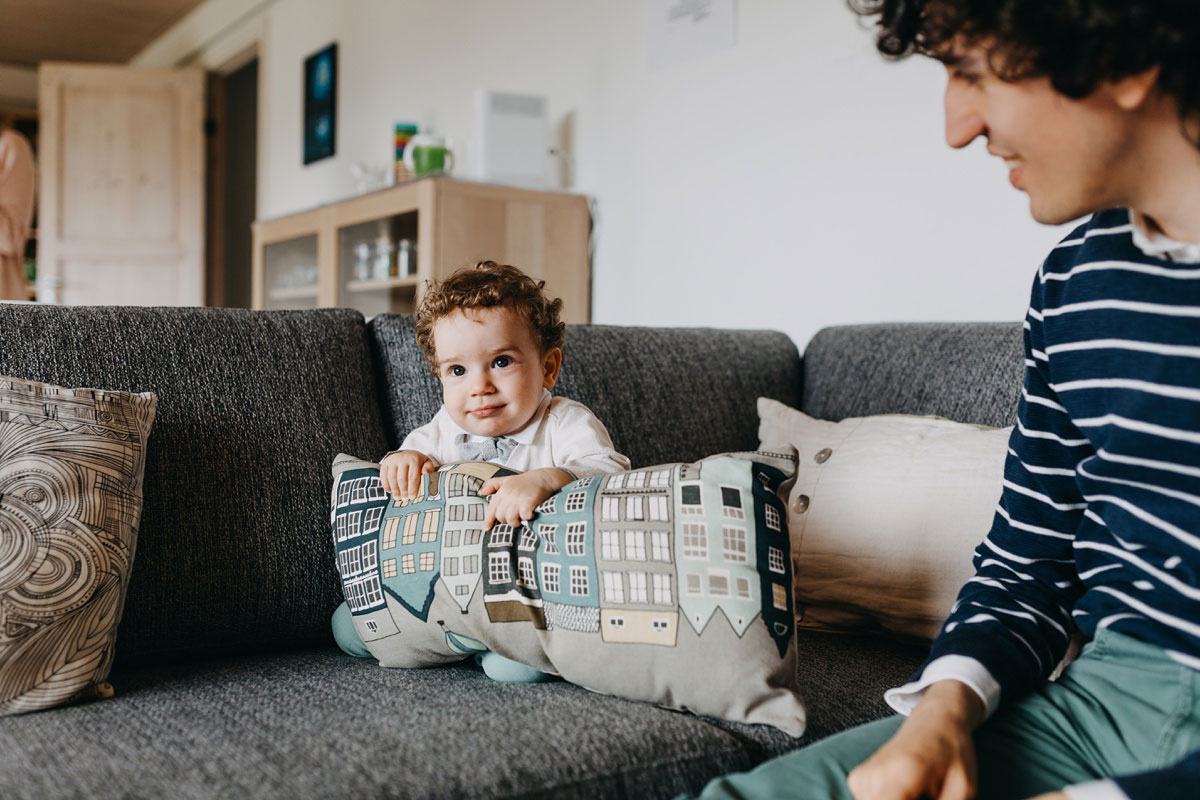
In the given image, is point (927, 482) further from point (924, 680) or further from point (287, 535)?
point (287, 535)

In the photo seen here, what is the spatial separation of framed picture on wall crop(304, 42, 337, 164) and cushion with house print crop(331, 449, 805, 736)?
11.8 ft

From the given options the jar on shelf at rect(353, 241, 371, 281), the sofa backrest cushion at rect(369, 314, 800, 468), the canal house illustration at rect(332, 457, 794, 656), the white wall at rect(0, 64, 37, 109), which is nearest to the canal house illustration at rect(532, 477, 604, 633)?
the canal house illustration at rect(332, 457, 794, 656)

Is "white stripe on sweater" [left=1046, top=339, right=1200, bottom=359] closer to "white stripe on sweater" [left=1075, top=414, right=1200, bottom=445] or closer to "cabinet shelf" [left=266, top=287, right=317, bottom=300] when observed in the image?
"white stripe on sweater" [left=1075, top=414, right=1200, bottom=445]

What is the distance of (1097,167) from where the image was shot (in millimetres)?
795

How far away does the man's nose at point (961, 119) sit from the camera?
2.70 feet

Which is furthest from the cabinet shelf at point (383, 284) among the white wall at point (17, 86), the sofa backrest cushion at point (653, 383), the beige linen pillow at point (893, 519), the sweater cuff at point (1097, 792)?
the white wall at point (17, 86)

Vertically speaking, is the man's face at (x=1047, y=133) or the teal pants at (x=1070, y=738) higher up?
the man's face at (x=1047, y=133)

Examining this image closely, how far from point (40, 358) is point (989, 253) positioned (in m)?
1.63

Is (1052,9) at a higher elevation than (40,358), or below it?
higher

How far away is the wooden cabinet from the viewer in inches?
115

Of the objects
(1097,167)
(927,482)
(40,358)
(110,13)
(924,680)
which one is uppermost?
(110,13)

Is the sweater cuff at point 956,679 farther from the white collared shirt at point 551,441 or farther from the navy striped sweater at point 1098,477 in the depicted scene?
the white collared shirt at point 551,441

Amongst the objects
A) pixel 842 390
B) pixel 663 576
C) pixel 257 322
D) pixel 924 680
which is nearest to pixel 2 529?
pixel 257 322

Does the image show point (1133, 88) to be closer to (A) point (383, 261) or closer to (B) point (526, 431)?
(B) point (526, 431)
